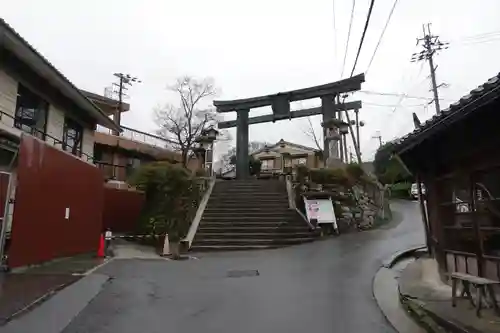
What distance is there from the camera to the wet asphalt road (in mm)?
5797

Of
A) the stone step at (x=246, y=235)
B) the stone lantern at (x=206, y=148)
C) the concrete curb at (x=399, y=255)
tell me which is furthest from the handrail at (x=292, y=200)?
the stone lantern at (x=206, y=148)

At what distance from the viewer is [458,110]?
5.64 metres

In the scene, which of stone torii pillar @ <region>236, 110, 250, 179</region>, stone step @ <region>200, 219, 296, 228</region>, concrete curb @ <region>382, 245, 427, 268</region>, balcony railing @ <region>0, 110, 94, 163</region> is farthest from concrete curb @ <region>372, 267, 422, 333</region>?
stone torii pillar @ <region>236, 110, 250, 179</region>

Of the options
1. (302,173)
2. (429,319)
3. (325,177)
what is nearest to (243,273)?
(429,319)

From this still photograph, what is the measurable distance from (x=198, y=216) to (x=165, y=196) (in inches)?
77.7

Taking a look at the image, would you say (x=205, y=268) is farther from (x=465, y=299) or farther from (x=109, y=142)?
(x=109, y=142)

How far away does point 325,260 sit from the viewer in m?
12.0

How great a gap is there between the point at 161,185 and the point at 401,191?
30.5m

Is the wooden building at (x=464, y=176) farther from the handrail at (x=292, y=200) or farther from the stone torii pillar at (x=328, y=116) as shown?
the stone torii pillar at (x=328, y=116)

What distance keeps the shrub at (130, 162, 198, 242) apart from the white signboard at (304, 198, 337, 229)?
506 cm

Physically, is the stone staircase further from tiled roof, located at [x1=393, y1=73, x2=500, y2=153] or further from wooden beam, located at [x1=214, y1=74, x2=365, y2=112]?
tiled roof, located at [x1=393, y1=73, x2=500, y2=153]

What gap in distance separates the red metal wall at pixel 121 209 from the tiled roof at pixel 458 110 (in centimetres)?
1658

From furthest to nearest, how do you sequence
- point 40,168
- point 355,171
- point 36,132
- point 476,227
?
1. point 355,171
2. point 36,132
3. point 40,168
4. point 476,227

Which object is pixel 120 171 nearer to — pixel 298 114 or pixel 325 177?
pixel 298 114
